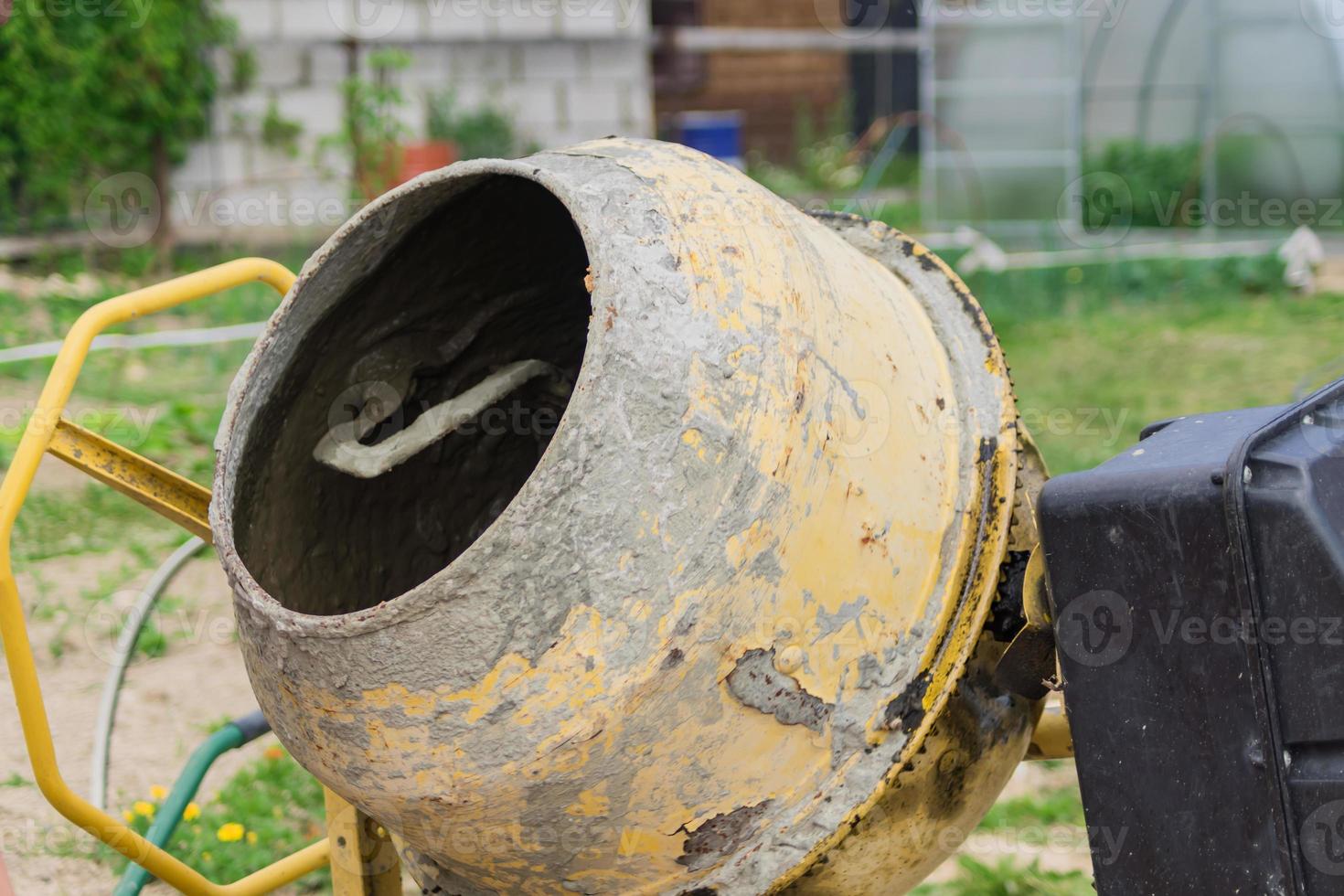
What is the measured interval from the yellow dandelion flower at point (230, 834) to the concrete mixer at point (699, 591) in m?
0.69

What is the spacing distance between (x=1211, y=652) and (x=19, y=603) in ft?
5.42

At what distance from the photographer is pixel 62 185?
8328 mm

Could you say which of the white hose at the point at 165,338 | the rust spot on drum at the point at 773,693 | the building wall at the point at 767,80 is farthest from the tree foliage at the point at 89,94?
the rust spot on drum at the point at 773,693

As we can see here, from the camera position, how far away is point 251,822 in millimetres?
2971

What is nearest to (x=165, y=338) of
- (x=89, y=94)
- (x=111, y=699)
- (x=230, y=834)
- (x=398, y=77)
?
(x=89, y=94)

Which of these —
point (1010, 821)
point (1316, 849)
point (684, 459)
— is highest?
point (684, 459)

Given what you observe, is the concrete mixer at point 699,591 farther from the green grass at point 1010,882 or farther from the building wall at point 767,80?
the building wall at point 767,80

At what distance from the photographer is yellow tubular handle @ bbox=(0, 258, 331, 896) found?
181 centimetres

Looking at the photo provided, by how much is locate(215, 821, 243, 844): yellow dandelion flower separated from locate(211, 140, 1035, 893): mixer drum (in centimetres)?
98

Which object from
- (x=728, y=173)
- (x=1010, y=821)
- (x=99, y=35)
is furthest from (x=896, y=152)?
(x=728, y=173)

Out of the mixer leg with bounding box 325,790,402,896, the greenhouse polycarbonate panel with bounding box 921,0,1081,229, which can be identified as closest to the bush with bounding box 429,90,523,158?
the greenhouse polycarbonate panel with bounding box 921,0,1081,229

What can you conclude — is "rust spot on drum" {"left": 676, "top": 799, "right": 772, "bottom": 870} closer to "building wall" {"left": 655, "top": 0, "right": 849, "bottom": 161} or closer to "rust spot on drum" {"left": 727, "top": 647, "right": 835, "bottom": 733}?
"rust spot on drum" {"left": 727, "top": 647, "right": 835, "bottom": 733}

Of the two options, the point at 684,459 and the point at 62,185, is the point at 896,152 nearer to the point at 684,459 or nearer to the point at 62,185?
the point at 62,185

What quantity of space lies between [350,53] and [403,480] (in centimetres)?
737
